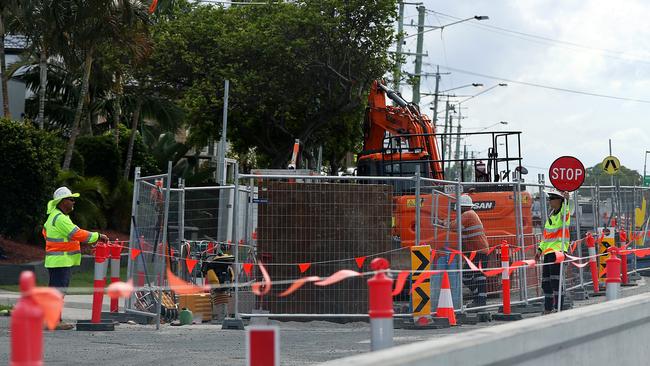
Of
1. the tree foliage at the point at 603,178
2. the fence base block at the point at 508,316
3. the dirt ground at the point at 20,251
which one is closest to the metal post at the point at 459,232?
the fence base block at the point at 508,316

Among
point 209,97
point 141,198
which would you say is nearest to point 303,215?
point 141,198

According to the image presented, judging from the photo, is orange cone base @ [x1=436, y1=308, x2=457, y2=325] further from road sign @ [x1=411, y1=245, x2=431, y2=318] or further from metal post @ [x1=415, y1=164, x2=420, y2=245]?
metal post @ [x1=415, y1=164, x2=420, y2=245]

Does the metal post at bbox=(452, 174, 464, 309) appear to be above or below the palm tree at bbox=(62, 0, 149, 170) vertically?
below

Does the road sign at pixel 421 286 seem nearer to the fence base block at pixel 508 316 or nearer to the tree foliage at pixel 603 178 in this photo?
the fence base block at pixel 508 316

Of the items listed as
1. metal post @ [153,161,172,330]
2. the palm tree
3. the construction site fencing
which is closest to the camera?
metal post @ [153,161,172,330]

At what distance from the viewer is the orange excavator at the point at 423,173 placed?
52.0ft

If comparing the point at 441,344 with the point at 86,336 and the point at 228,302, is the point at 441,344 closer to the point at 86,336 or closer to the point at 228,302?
the point at 86,336

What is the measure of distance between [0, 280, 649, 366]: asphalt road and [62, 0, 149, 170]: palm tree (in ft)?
46.4

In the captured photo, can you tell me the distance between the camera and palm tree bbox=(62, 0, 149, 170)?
28.0 meters

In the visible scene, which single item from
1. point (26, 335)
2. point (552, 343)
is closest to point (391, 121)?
point (552, 343)

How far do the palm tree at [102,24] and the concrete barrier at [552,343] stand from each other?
68.7 ft

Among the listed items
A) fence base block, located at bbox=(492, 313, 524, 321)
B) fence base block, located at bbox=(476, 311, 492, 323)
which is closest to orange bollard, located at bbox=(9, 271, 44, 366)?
fence base block, located at bbox=(476, 311, 492, 323)

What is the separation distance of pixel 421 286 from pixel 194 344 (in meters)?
3.75

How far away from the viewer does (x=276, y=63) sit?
3941 cm
